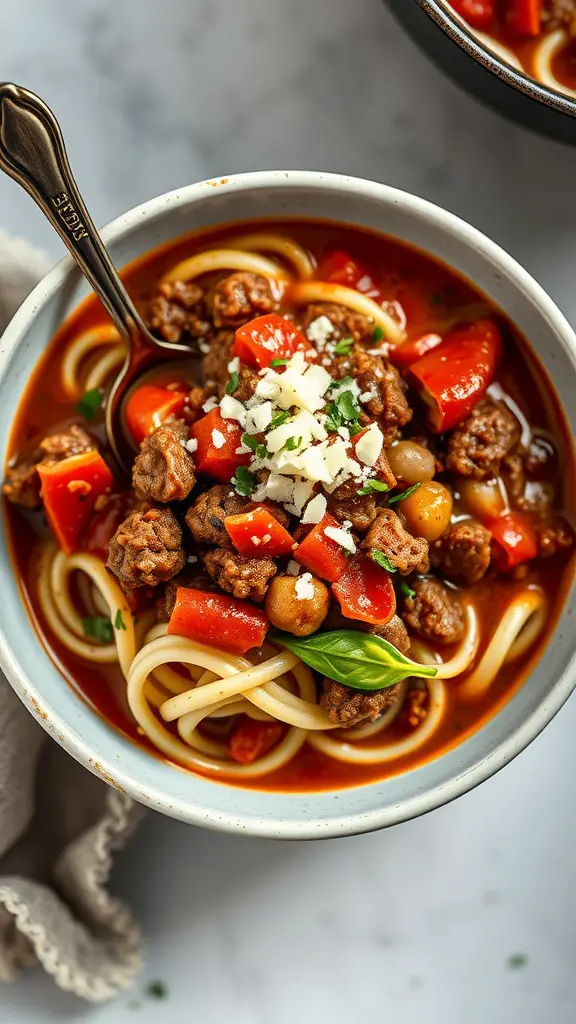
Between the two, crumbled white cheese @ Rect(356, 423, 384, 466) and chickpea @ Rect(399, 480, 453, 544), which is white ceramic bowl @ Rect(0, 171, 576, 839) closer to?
chickpea @ Rect(399, 480, 453, 544)

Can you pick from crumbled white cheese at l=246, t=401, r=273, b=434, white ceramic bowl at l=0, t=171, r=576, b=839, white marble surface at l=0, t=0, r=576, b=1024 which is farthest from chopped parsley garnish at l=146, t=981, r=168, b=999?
crumbled white cheese at l=246, t=401, r=273, b=434

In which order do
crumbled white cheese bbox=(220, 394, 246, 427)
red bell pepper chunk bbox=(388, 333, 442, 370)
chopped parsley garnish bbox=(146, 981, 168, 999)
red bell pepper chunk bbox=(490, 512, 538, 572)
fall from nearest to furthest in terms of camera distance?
crumbled white cheese bbox=(220, 394, 246, 427), red bell pepper chunk bbox=(490, 512, 538, 572), red bell pepper chunk bbox=(388, 333, 442, 370), chopped parsley garnish bbox=(146, 981, 168, 999)

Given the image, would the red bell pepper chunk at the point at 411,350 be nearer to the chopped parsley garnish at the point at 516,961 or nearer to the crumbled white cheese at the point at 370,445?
the crumbled white cheese at the point at 370,445

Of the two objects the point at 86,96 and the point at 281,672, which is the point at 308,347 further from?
the point at 86,96

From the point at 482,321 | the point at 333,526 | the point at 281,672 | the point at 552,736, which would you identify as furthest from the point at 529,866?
the point at 482,321

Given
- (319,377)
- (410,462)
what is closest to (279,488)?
(319,377)

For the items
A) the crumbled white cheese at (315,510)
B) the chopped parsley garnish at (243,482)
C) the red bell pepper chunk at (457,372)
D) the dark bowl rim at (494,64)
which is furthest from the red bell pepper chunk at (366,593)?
the dark bowl rim at (494,64)
